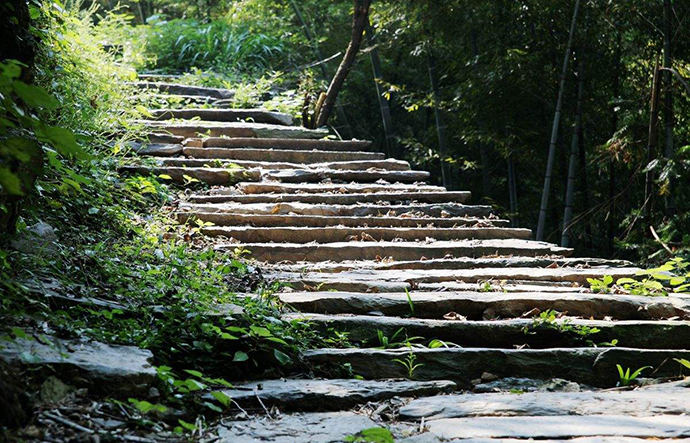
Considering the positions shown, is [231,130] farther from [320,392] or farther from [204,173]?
[320,392]

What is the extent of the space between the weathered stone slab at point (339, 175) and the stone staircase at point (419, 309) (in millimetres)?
14

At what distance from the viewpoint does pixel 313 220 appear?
14.1 ft

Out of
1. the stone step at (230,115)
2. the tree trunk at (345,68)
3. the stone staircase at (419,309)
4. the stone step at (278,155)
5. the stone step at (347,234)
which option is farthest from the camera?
the tree trunk at (345,68)

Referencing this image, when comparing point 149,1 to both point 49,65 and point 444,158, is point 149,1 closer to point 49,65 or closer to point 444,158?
point 444,158

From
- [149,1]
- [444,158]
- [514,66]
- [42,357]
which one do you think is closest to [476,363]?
[42,357]

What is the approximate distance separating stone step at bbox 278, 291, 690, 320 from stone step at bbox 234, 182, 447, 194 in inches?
70.7

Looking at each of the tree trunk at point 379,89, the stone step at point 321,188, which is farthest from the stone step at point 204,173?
the tree trunk at point 379,89

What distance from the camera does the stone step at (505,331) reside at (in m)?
2.79

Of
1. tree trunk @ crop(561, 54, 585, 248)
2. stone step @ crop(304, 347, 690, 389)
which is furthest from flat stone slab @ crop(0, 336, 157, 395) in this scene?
tree trunk @ crop(561, 54, 585, 248)

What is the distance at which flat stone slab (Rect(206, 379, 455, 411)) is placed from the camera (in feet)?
7.16

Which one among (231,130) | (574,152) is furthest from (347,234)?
(574,152)

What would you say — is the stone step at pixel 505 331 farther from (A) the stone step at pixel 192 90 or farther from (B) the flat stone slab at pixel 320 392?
(A) the stone step at pixel 192 90

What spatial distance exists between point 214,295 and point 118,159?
2084 mm

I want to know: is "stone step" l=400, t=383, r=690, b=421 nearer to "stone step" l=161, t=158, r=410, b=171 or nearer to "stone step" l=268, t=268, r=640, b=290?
"stone step" l=268, t=268, r=640, b=290
